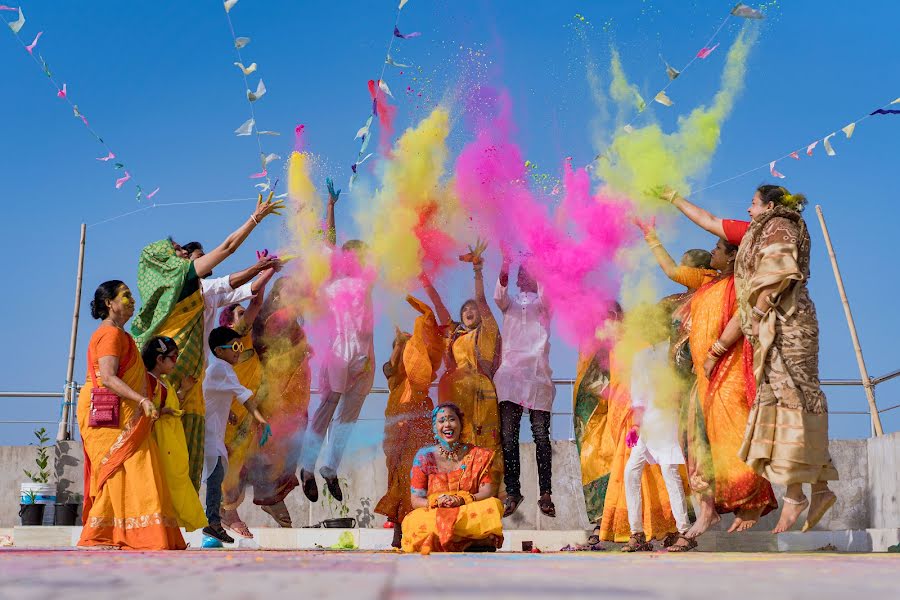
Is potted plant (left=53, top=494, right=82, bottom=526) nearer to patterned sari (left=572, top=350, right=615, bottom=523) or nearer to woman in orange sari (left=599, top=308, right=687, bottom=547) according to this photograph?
patterned sari (left=572, top=350, right=615, bottom=523)

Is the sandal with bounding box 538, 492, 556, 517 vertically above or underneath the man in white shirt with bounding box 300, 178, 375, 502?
underneath

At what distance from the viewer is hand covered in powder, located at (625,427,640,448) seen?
702cm

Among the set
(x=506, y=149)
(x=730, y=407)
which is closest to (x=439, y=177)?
(x=506, y=149)

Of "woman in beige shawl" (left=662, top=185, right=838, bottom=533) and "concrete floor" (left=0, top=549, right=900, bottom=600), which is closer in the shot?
"concrete floor" (left=0, top=549, right=900, bottom=600)

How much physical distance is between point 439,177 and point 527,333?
4.60 ft

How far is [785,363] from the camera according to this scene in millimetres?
5840

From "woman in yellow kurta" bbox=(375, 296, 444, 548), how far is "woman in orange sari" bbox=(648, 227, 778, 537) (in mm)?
2102

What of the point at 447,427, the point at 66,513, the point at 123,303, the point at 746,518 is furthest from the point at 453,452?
the point at 66,513

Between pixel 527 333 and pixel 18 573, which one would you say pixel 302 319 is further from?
pixel 18 573

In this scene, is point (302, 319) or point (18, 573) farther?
point (302, 319)

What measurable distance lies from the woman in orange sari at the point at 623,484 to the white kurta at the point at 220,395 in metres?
2.77

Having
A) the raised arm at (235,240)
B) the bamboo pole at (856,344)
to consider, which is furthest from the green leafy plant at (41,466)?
the bamboo pole at (856,344)

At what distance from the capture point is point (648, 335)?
24.1ft

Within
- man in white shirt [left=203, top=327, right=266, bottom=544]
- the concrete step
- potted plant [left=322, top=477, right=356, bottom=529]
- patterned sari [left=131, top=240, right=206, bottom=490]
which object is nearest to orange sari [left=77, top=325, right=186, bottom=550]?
patterned sari [left=131, top=240, right=206, bottom=490]
